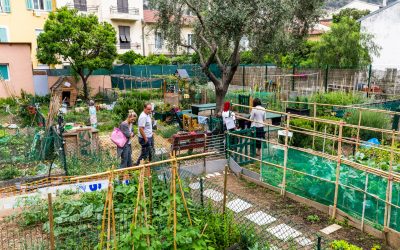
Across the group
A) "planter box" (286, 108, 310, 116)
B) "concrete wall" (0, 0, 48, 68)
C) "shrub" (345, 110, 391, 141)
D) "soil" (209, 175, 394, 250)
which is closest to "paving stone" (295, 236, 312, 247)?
"soil" (209, 175, 394, 250)

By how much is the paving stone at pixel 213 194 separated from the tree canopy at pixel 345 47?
1547cm

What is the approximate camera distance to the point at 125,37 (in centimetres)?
3028

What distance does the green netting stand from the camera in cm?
546

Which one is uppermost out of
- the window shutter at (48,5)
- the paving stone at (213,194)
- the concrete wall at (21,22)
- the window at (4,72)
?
the window shutter at (48,5)

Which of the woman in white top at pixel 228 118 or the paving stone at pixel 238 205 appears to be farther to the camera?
the woman in white top at pixel 228 118

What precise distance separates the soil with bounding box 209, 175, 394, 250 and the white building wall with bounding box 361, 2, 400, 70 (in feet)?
59.5

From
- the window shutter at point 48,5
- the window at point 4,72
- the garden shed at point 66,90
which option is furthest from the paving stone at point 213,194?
the window shutter at point 48,5

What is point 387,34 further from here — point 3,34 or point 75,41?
point 3,34

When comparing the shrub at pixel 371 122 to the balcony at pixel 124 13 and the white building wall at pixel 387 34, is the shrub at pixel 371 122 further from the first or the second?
the balcony at pixel 124 13

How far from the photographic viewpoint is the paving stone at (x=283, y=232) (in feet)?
17.3

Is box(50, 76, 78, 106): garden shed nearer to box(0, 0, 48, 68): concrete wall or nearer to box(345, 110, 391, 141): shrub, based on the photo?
box(0, 0, 48, 68): concrete wall

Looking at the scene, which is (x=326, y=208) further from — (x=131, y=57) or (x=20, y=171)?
(x=131, y=57)

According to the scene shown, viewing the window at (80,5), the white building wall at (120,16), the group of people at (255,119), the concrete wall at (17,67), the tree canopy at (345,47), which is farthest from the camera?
the white building wall at (120,16)

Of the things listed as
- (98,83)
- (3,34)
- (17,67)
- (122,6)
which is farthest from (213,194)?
(122,6)
